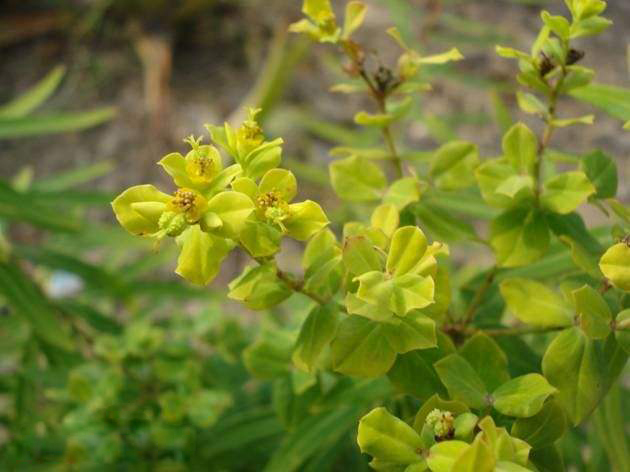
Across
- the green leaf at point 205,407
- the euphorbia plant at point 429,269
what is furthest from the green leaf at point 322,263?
the green leaf at point 205,407

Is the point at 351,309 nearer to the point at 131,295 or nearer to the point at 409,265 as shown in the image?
the point at 409,265

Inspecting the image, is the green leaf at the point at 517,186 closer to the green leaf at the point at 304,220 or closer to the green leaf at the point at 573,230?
the green leaf at the point at 573,230

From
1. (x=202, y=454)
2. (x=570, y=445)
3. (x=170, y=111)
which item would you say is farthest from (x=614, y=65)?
(x=202, y=454)

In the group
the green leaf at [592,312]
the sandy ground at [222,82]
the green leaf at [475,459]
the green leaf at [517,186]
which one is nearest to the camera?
the green leaf at [475,459]

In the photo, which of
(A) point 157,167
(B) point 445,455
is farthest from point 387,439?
(A) point 157,167

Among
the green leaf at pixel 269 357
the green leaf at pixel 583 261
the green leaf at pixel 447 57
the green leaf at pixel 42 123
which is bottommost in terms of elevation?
the green leaf at pixel 42 123

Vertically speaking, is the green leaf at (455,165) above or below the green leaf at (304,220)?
below

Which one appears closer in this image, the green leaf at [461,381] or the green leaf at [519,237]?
the green leaf at [461,381]

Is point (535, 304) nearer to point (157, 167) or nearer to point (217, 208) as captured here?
point (217, 208)
